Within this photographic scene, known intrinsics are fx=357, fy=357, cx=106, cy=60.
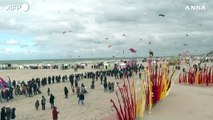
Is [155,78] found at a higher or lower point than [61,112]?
higher

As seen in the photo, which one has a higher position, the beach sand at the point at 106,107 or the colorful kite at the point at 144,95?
the colorful kite at the point at 144,95

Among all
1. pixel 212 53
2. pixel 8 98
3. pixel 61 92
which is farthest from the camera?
pixel 212 53

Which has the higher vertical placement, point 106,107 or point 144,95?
point 144,95

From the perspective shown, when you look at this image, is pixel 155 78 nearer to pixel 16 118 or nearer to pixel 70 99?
pixel 16 118

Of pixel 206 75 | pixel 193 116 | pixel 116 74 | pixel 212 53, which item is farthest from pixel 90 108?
pixel 212 53

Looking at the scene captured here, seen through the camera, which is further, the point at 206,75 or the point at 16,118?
the point at 206,75

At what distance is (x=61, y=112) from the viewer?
22.4m

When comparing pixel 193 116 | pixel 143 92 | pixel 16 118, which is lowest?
pixel 16 118

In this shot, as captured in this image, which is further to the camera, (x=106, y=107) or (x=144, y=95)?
(x=106, y=107)

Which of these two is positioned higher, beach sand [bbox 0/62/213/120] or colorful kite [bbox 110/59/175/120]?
colorful kite [bbox 110/59/175/120]

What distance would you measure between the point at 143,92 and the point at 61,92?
20.0 metres

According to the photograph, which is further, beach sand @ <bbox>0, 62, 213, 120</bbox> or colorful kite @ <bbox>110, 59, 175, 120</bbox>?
beach sand @ <bbox>0, 62, 213, 120</bbox>

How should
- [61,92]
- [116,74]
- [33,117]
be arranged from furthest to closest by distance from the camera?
[116,74] < [61,92] < [33,117]

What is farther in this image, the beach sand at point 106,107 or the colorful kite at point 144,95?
the beach sand at point 106,107
